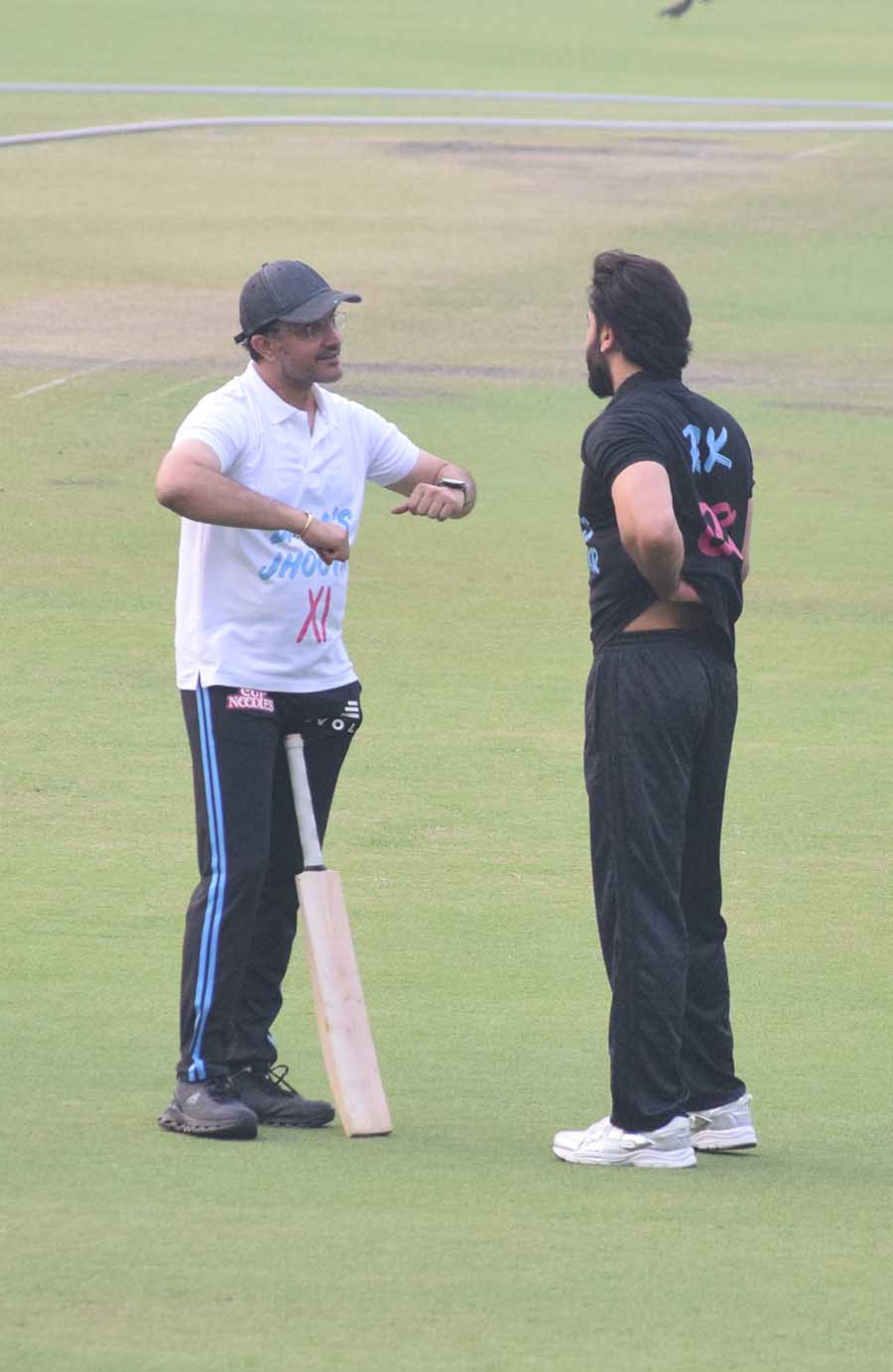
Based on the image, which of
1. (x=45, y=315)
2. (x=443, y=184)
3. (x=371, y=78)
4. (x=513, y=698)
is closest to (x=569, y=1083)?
(x=513, y=698)

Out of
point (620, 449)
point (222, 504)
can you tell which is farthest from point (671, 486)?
point (222, 504)

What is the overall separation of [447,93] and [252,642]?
1203 inches

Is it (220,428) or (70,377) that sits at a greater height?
(70,377)

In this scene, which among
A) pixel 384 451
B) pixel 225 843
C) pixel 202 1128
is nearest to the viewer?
pixel 202 1128

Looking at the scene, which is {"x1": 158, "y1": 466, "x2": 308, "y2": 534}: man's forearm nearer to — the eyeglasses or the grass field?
the eyeglasses

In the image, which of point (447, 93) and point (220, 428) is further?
point (447, 93)

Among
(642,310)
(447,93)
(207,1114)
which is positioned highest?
(447,93)

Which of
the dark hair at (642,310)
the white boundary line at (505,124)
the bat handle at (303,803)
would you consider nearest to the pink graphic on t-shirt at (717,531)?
the dark hair at (642,310)

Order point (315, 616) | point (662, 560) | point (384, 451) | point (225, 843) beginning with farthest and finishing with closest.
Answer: point (384, 451) → point (315, 616) → point (225, 843) → point (662, 560)

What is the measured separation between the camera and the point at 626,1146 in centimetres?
553

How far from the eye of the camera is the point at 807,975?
7242 millimetres

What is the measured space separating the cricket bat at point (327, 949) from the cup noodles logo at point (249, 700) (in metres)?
0.15

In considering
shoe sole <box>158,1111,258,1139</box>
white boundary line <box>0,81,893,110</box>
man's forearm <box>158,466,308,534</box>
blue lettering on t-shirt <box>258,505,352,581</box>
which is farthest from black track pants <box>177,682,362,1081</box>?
white boundary line <box>0,81,893,110</box>

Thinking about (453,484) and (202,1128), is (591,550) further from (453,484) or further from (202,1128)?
(202,1128)
